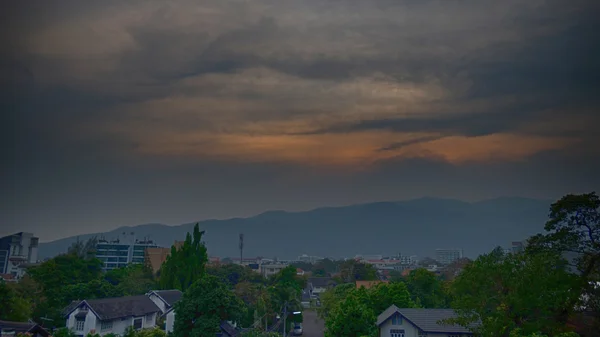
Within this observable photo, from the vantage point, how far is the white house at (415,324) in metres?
30.0

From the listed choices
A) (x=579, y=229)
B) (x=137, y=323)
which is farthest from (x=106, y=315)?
(x=579, y=229)

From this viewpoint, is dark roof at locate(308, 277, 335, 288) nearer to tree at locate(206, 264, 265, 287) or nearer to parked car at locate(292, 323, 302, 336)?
tree at locate(206, 264, 265, 287)

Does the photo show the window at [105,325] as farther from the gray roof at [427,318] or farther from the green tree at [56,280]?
the gray roof at [427,318]

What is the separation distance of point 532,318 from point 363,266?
62.2m

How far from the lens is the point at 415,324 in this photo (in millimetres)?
30422

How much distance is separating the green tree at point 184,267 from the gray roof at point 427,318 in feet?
84.9

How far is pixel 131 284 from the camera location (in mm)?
50875

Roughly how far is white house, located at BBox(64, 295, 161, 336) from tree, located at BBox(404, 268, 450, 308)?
25.1m

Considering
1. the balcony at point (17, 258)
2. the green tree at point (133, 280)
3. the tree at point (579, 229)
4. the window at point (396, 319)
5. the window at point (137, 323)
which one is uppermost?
the balcony at point (17, 258)

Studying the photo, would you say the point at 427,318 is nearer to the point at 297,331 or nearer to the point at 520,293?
the point at 520,293

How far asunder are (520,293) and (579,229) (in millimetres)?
4462

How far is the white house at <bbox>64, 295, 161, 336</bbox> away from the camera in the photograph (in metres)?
36.3

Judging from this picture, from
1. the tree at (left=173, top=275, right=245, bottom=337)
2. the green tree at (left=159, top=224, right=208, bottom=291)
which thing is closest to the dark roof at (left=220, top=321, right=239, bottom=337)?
the tree at (left=173, top=275, right=245, bottom=337)

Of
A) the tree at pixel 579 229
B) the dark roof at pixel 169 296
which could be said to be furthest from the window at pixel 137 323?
the tree at pixel 579 229
